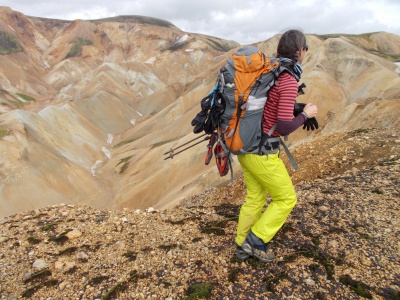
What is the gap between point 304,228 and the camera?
629 cm

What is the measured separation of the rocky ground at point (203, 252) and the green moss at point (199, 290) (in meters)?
0.02

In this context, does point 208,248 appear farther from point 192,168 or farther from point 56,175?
point 56,175

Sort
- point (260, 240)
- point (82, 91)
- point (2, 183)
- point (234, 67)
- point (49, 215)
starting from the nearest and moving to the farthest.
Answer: point (234, 67) < point (260, 240) < point (49, 215) < point (2, 183) < point (82, 91)

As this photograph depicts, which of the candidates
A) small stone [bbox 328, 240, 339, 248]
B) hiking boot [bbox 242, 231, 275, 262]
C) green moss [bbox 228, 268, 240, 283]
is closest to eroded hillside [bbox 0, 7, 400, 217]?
small stone [bbox 328, 240, 339, 248]

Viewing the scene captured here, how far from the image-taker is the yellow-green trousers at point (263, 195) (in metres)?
4.78

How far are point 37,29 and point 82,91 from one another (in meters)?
72.2

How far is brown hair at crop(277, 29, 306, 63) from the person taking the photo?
14.7 feet

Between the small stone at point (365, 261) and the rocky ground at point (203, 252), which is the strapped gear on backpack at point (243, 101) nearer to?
the rocky ground at point (203, 252)

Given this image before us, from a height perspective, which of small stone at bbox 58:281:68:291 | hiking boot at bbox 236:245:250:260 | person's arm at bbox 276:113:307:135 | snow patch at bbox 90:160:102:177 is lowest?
snow patch at bbox 90:160:102:177

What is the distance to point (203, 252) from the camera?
5695 millimetres

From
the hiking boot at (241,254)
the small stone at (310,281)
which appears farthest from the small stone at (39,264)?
the small stone at (310,281)

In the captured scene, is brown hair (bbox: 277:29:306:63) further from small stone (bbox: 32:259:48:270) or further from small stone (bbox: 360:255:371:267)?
small stone (bbox: 32:259:48:270)

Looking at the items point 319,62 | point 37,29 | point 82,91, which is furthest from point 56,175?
point 37,29

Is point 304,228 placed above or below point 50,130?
below
